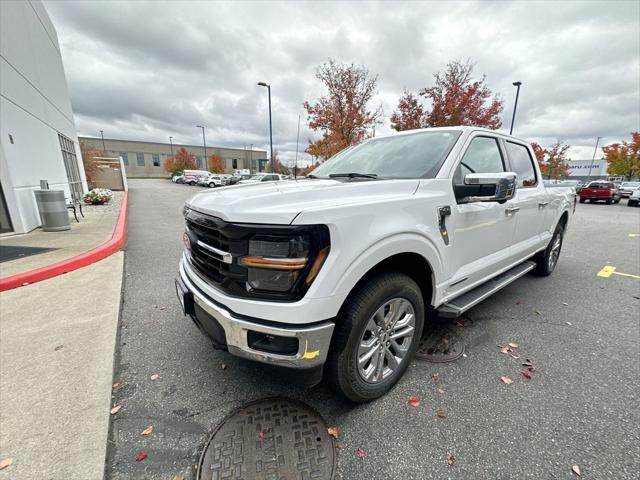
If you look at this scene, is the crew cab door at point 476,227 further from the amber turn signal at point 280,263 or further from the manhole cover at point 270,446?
the manhole cover at point 270,446

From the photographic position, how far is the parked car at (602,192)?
763 inches

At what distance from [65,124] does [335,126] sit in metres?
12.7

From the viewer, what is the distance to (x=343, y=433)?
6.04 feet

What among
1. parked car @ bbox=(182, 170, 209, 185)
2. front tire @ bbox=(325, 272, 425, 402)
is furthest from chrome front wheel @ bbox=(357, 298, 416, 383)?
parked car @ bbox=(182, 170, 209, 185)

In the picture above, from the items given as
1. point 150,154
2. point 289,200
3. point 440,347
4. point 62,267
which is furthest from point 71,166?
point 150,154

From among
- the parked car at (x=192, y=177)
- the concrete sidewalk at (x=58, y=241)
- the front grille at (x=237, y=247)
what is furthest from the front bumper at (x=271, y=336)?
the parked car at (x=192, y=177)

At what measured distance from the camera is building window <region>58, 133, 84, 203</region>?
12.1m

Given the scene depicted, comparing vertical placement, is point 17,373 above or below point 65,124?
below

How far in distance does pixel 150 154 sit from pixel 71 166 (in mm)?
74836

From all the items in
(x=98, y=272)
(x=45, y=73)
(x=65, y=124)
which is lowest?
(x=98, y=272)

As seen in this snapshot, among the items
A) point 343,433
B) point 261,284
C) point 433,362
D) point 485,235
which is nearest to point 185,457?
point 343,433

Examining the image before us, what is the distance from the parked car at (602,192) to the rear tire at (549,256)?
2110 cm

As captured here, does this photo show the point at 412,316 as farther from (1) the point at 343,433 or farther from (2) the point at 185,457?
(2) the point at 185,457

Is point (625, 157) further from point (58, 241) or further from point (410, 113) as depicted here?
point (58, 241)
